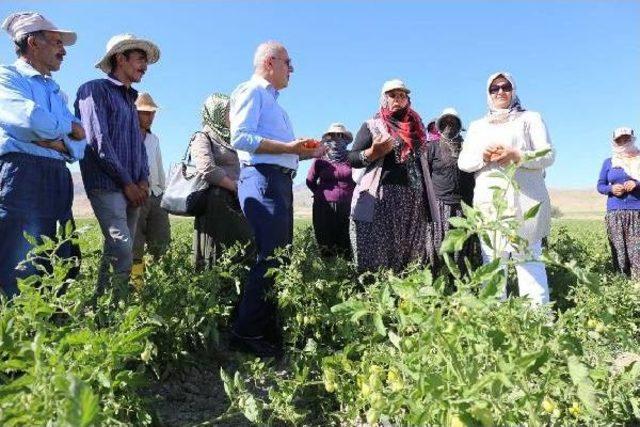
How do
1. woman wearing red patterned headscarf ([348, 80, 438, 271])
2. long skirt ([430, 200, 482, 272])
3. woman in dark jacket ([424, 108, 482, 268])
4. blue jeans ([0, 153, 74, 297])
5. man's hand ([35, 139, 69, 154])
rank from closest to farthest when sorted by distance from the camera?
blue jeans ([0, 153, 74, 297]), man's hand ([35, 139, 69, 154]), woman wearing red patterned headscarf ([348, 80, 438, 271]), long skirt ([430, 200, 482, 272]), woman in dark jacket ([424, 108, 482, 268])

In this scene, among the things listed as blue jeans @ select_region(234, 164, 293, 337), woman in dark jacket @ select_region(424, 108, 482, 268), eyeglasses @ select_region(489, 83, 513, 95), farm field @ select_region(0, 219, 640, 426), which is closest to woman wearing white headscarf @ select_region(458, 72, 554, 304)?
eyeglasses @ select_region(489, 83, 513, 95)

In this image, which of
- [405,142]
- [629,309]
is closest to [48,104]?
[405,142]

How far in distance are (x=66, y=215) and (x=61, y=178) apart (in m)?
0.20

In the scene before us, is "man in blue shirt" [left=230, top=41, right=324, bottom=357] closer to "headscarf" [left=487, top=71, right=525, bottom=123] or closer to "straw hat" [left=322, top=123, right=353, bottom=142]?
"headscarf" [left=487, top=71, right=525, bottom=123]

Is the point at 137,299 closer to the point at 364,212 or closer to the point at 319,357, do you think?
the point at 319,357

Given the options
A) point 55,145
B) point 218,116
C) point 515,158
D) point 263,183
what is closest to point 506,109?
point 515,158

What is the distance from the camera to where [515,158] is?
128 inches

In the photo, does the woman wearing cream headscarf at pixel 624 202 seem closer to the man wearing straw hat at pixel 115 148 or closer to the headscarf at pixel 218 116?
Result: the headscarf at pixel 218 116

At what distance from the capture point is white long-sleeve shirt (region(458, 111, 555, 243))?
10.8 ft

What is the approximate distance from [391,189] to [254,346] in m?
1.40

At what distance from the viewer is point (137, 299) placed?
2.65 m

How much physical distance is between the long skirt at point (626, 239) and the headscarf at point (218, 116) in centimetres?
377

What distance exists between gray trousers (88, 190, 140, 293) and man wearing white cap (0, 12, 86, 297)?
17 cm

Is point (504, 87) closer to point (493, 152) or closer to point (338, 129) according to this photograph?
point (493, 152)
